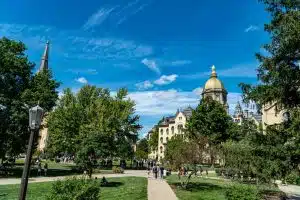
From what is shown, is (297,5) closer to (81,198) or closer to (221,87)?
(81,198)

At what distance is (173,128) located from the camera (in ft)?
364

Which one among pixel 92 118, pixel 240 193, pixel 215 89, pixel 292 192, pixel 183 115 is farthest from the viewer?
pixel 183 115

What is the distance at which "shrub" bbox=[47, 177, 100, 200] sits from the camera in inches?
444

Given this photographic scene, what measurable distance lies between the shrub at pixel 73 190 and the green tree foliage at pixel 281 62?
1253 cm

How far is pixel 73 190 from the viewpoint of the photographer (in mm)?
11711

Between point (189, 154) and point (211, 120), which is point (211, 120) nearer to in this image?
point (211, 120)

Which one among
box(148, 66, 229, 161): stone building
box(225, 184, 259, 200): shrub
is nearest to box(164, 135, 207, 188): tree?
box(225, 184, 259, 200): shrub

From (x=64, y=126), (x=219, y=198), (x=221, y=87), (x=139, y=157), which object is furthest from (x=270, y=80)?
(x=221, y=87)

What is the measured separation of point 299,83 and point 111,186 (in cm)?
1594

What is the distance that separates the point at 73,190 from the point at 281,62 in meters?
14.3

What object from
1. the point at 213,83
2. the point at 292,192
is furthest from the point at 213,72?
the point at 292,192

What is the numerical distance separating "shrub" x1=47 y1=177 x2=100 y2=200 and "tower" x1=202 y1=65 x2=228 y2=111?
89.1m

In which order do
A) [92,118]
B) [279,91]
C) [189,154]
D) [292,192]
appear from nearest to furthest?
1. [279,91]
2. [189,154]
3. [292,192]
4. [92,118]

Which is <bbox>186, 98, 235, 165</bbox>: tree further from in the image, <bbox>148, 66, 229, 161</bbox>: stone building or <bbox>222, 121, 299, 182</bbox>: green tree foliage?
<bbox>222, 121, 299, 182</bbox>: green tree foliage
